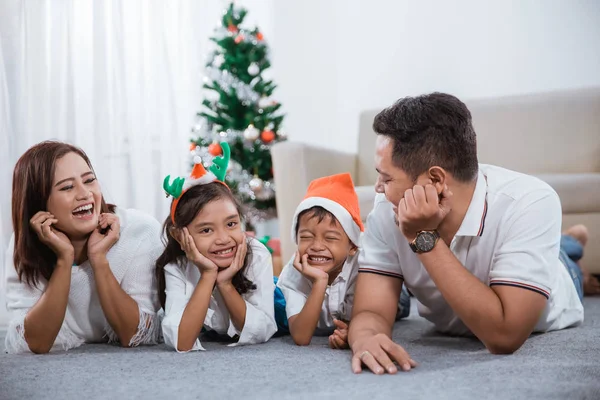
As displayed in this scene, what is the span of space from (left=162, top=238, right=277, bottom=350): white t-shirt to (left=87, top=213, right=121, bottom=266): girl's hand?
15 cm

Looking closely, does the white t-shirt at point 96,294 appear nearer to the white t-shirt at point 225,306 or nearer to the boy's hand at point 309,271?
the white t-shirt at point 225,306

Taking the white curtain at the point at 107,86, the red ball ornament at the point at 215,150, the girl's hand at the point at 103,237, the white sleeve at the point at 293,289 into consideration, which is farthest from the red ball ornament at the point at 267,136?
the girl's hand at the point at 103,237

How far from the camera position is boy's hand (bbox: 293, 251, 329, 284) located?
1.57 m

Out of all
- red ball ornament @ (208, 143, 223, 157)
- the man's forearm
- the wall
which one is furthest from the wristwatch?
the wall

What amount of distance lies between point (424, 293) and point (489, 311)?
315 mm

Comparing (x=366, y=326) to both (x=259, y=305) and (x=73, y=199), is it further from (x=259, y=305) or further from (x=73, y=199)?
(x=73, y=199)

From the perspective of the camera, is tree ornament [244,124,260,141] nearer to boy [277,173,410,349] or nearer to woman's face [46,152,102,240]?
boy [277,173,410,349]

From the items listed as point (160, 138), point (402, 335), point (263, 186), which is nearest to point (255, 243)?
point (402, 335)

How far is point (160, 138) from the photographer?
3092mm

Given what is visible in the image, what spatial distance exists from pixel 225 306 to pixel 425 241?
0.62 metres

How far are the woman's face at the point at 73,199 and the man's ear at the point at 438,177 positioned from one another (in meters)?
0.83

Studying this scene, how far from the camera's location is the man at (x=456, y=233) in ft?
4.00

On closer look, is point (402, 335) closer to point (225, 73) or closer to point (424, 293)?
point (424, 293)

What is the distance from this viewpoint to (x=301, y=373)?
1199 millimetres
